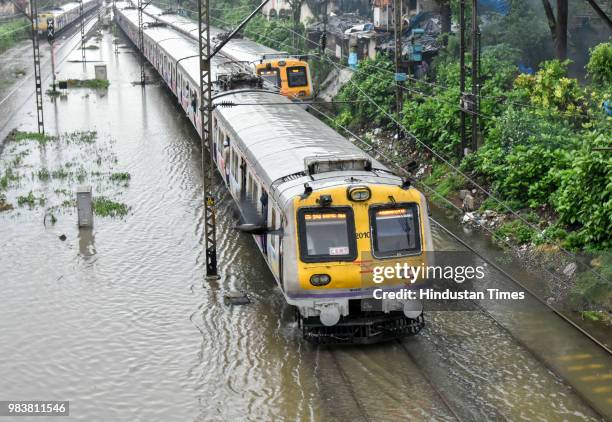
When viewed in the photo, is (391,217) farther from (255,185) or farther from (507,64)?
(507,64)

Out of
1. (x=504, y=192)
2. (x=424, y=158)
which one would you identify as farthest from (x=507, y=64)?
(x=504, y=192)

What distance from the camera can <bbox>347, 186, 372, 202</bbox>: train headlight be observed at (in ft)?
43.8

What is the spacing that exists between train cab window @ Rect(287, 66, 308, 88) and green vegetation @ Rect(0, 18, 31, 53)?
41881 millimetres

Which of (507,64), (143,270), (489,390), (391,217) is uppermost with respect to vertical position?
(507,64)

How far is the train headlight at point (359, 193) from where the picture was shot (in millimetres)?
13359

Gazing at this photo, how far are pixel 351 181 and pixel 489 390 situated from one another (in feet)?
12.3

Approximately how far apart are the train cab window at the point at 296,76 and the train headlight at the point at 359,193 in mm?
18929

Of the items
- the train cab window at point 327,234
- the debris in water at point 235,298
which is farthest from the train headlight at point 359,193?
the debris in water at point 235,298

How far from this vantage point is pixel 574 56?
36188mm

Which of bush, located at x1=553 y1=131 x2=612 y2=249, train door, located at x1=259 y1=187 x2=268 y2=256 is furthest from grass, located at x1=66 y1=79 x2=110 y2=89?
bush, located at x1=553 y1=131 x2=612 y2=249

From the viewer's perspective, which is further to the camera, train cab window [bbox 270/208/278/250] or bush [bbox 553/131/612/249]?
bush [bbox 553/131/612/249]

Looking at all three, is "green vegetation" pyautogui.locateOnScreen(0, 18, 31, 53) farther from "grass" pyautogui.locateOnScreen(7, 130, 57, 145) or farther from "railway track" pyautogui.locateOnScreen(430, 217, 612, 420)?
"railway track" pyautogui.locateOnScreen(430, 217, 612, 420)

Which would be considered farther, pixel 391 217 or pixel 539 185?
pixel 539 185

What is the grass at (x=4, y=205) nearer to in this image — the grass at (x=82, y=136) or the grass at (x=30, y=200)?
the grass at (x=30, y=200)
